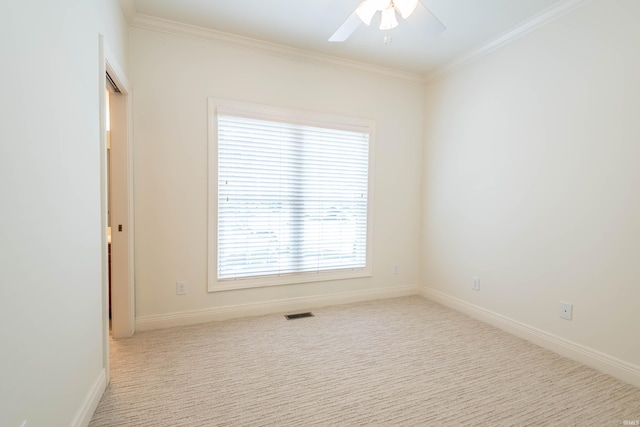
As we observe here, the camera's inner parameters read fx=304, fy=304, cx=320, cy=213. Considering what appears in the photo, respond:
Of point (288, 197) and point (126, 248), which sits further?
point (288, 197)

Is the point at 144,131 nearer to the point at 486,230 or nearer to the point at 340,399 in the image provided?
the point at 340,399

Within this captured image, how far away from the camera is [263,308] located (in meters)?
3.18

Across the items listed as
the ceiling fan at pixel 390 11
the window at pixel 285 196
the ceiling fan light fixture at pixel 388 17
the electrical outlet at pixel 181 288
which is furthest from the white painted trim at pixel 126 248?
the ceiling fan light fixture at pixel 388 17

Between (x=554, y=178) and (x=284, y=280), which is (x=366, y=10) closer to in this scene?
(x=554, y=178)

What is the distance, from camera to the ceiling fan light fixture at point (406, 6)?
1787mm

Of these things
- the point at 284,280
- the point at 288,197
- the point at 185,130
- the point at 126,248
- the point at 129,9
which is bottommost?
the point at 284,280

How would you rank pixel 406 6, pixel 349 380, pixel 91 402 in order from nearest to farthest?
pixel 91 402
pixel 406 6
pixel 349 380

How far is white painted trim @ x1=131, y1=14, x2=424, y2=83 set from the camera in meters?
2.67

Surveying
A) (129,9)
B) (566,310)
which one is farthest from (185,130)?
(566,310)

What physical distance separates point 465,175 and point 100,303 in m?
3.39

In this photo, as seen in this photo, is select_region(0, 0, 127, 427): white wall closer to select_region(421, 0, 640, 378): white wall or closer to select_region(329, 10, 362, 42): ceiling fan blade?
select_region(329, 10, 362, 42): ceiling fan blade

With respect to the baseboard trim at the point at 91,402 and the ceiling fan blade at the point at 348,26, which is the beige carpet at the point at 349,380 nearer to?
the baseboard trim at the point at 91,402

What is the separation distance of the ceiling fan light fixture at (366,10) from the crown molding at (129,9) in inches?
72.9

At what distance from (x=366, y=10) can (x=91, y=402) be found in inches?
109
